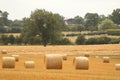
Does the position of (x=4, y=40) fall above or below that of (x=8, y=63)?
above

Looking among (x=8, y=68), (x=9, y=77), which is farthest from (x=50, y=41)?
(x=9, y=77)

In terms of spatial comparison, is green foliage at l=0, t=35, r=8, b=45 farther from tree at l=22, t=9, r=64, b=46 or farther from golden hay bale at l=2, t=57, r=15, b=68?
golden hay bale at l=2, t=57, r=15, b=68

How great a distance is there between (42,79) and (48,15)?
288ft

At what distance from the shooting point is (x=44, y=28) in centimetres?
10731

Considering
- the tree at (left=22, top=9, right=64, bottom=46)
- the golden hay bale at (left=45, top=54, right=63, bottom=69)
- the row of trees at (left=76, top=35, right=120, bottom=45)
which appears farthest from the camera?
the tree at (left=22, top=9, right=64, bottom=46)

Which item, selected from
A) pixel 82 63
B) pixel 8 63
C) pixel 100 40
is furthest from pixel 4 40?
pixel 82 63

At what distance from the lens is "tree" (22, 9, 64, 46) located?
348ft

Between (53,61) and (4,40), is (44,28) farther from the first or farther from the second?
(53,61)

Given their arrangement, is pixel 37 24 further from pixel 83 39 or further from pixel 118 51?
pixel 118 51

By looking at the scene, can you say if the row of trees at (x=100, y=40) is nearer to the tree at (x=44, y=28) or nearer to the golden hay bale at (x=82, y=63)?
the tree at (x=44, y=28)

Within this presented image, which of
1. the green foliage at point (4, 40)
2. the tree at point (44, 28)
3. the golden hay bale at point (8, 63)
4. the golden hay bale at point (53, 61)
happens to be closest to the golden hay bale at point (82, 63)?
the golden hay bale at point (53, 61)

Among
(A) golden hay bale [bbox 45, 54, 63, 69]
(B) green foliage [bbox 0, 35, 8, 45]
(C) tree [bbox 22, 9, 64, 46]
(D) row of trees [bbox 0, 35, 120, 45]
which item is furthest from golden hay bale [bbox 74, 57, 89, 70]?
(B) green foliage [bbox 0, 35, 8, 45]

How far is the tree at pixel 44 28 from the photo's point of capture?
106 meters

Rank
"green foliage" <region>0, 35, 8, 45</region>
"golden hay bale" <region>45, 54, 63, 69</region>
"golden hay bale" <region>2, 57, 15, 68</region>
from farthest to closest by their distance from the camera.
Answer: "green foliage" <region>0, 35, 8, 45</region> → "golden hay bale" <region>2, 57, 15, 68</region> → "golden hay bale" <region>45, 54, 63, 69</region>
